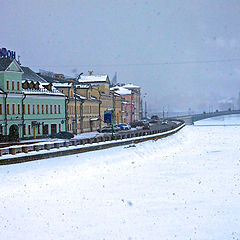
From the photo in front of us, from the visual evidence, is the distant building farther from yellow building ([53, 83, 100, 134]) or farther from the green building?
the green building

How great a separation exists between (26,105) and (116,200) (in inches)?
1440

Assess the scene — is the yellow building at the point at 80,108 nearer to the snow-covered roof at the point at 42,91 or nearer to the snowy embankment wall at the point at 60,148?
the snow-covered roof at the point at 42,91

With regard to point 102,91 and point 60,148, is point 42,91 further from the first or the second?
point 102,91

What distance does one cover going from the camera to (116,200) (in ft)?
104

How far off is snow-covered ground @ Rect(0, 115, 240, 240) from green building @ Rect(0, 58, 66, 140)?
1592 centimetres

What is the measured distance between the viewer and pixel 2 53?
63000 mm

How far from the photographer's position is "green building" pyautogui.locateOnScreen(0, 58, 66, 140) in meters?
59.9

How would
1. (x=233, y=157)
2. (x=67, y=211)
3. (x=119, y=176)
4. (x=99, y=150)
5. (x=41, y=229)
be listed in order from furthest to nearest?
1. (x=233, y=157)
2. (x=99, y=150)
3. (x=119, y=176)
4. (x=67, y=211)
5. (x=41, y=229)

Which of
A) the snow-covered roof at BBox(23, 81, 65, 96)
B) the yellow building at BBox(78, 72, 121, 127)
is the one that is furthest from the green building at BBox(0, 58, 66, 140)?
the yellow building at BBox(78, 72, 121, 127)

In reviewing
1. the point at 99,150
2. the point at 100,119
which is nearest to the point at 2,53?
the point at 99,150

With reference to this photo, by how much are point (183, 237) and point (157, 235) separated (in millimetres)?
1304

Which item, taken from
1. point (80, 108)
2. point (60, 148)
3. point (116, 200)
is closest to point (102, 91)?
point (80, 108)

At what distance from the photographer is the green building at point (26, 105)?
59938 millimetres

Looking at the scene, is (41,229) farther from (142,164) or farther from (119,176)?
(142,164)
